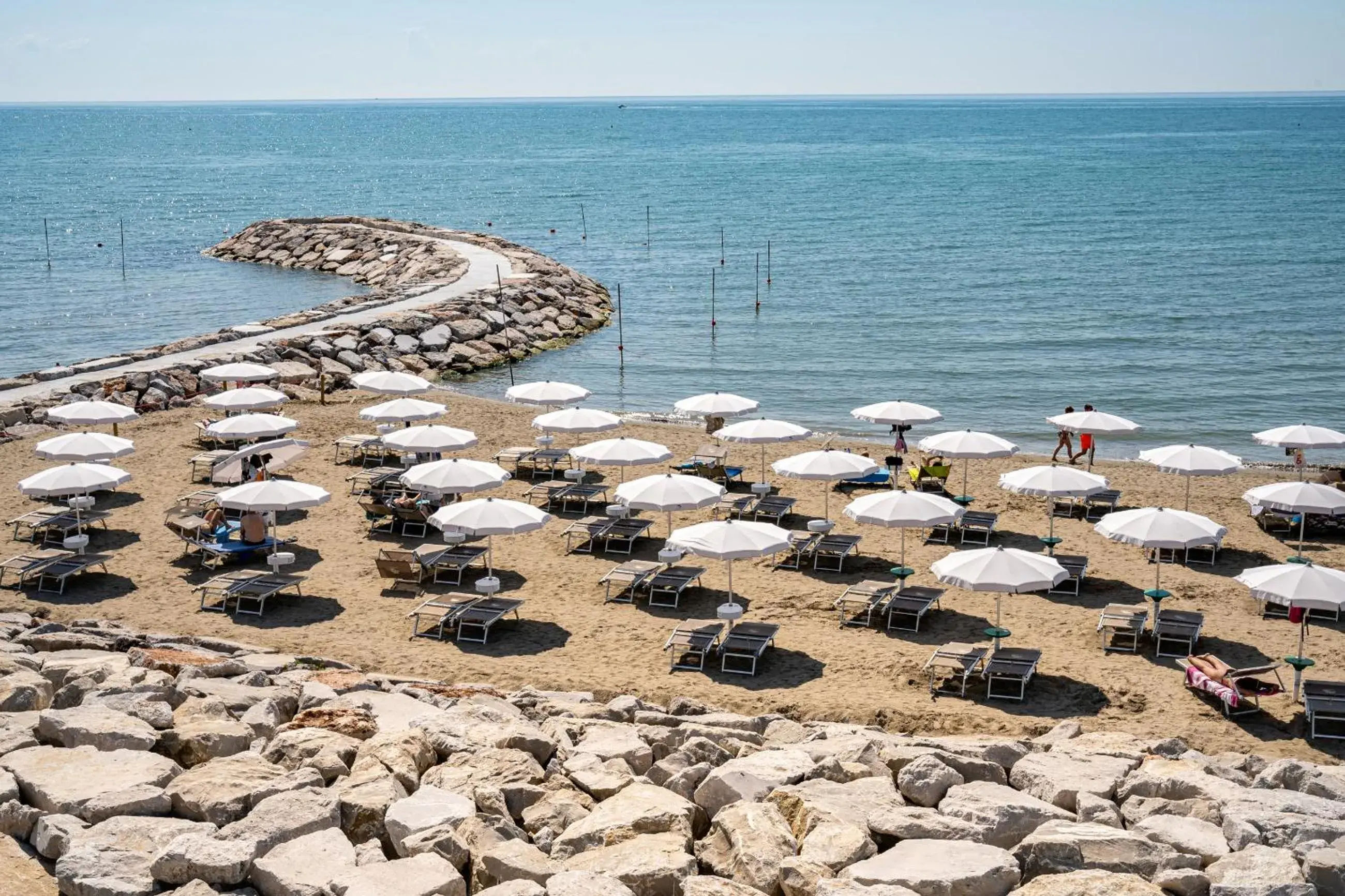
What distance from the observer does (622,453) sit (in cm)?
2378

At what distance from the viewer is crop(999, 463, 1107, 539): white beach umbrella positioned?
21.8m

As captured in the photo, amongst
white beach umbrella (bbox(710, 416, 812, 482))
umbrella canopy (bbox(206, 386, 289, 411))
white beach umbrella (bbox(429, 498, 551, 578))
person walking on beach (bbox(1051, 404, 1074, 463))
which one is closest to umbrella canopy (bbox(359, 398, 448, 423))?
umbrella canopy (bbox(206, 386, 289, 411))

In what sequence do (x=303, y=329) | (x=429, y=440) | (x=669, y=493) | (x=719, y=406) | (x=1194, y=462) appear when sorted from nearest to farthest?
(x=669, y=493) → (x=1194, y=462) → (x=429, y=440) → (x=719, y=406) → (x=303, y=329)

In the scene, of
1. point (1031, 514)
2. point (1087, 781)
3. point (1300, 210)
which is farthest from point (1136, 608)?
point (1300, 210)

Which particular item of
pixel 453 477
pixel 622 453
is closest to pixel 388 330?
pixel 622 453

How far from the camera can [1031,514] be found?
81.3ft

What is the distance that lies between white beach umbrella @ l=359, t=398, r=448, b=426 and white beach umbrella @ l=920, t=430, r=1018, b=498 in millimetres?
9971

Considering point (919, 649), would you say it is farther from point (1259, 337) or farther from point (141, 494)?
point (1259, 337)

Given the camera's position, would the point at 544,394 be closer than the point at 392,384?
Yes

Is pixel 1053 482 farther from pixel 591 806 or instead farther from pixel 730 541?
pixel 591 806

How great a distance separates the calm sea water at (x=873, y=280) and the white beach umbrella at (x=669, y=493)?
14.8 metres

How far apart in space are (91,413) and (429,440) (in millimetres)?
7543

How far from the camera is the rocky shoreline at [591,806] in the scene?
9.34 metres

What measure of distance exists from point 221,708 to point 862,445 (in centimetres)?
2112
